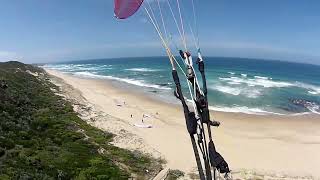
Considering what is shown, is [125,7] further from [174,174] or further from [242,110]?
[242,110]

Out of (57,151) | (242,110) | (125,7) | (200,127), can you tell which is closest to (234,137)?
(242,110)

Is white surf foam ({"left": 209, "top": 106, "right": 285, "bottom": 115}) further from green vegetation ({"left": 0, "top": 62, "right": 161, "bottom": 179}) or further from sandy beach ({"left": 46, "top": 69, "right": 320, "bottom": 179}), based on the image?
green vegetation ({"left": 0, "top": 62, "right": 161, "bottom": 179})

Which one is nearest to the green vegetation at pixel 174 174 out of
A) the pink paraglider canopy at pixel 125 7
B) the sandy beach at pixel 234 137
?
the sandy beach at pixel 234 137

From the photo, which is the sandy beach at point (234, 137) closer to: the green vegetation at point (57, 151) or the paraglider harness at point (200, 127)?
the green vegetation at point (57, 151)

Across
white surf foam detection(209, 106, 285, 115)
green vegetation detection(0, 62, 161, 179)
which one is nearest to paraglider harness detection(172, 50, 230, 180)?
green vegetation detection(0, 62, 161, 179)

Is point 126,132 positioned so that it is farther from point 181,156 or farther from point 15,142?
point 15,142

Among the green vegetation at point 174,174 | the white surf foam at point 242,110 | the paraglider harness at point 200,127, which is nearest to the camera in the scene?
the paraglider harness at point 200,127
